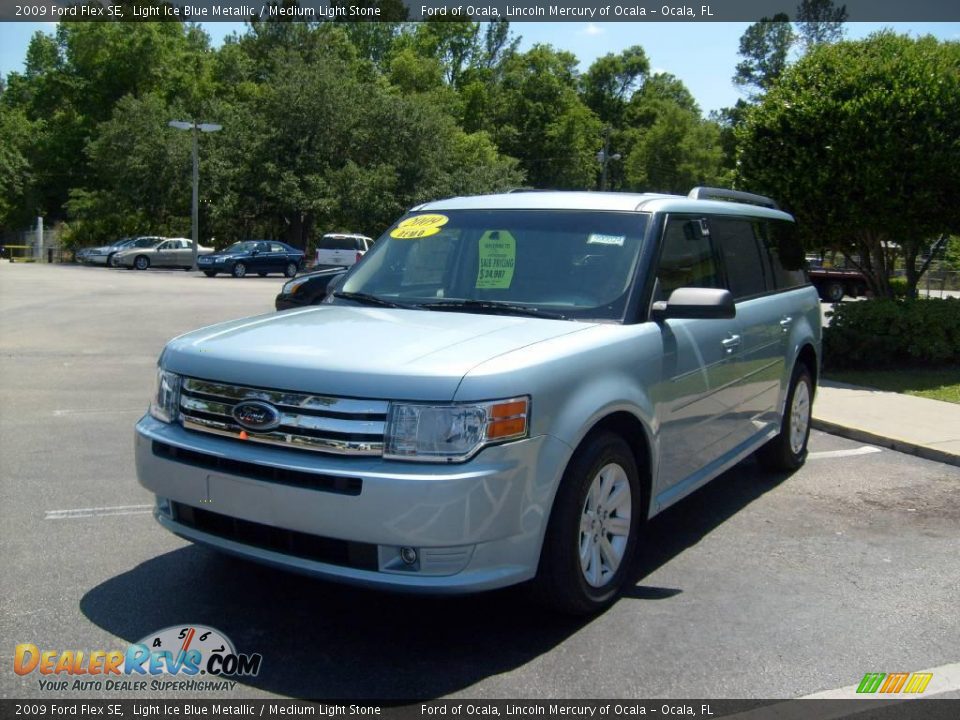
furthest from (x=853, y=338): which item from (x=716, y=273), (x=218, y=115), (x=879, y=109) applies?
(x=218, y=115)

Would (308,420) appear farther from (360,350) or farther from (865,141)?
(865,141)

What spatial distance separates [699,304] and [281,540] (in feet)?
7.31

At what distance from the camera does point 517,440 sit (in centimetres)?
364

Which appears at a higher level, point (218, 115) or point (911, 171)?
point (218, 115)

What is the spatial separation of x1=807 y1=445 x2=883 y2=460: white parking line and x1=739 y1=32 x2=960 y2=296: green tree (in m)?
4.52

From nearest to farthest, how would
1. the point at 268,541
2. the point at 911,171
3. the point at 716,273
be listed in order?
the point at 268,541
the point at 716,273
the point at 911,171

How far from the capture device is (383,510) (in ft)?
11.4

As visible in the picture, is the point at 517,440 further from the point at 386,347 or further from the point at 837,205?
the point at 837,205

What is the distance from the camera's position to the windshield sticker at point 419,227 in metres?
5.43

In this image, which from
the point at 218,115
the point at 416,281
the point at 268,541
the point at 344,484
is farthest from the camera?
the point at 218,115

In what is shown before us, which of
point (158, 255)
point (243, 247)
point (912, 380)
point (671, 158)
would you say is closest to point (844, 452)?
point (912, 380)

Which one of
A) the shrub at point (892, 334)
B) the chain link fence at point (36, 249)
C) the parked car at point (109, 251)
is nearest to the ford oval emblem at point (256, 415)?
the shrub at point (892, 334)

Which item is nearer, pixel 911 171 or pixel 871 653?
pixel 871 653

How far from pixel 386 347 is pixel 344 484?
2.14 feet
